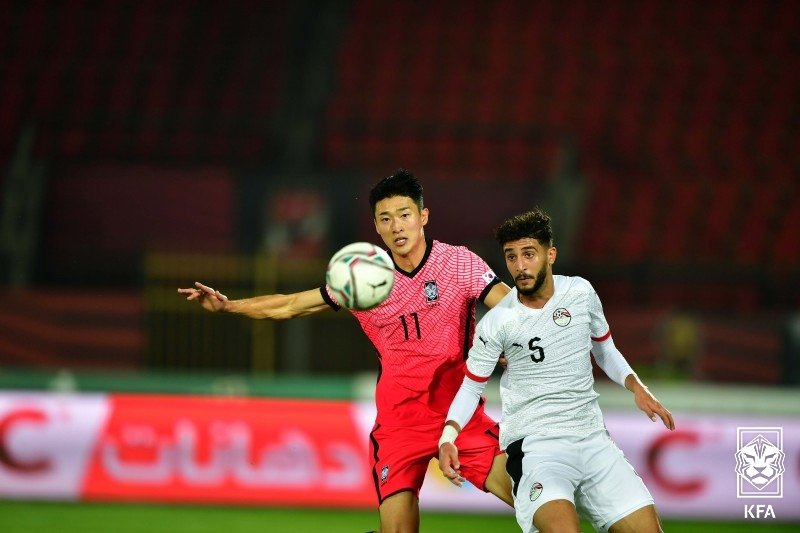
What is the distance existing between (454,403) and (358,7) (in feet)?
42.8

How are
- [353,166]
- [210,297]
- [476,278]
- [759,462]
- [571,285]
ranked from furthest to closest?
[353,166] → [759,462] → [476,278] → [210,297] → [571,285]

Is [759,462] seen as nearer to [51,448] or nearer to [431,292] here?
[431,292]

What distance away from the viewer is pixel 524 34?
1703 centimetres

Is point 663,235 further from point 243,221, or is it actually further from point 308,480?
point 308,480

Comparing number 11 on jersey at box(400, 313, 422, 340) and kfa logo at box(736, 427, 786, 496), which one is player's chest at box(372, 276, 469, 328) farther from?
kfa logo at box(736, 427, 786, 496)

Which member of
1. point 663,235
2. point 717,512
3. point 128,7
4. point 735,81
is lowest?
point 717,512

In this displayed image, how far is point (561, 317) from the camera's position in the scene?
509 cm

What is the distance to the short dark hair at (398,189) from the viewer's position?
5234 millimetres

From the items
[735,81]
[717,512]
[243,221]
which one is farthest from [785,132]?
[717,512]

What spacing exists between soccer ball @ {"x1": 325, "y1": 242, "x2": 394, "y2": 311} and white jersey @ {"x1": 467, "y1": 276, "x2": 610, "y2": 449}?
0.52m

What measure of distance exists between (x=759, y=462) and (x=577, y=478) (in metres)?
3.79

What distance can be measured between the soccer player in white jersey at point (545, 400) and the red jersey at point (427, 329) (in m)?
0.30

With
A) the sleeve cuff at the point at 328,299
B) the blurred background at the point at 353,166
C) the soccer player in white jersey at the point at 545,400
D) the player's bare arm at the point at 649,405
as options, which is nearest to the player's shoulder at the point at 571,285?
the soccer player in white jersey at the point at 545,400

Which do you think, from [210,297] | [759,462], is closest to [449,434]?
[210,297]
